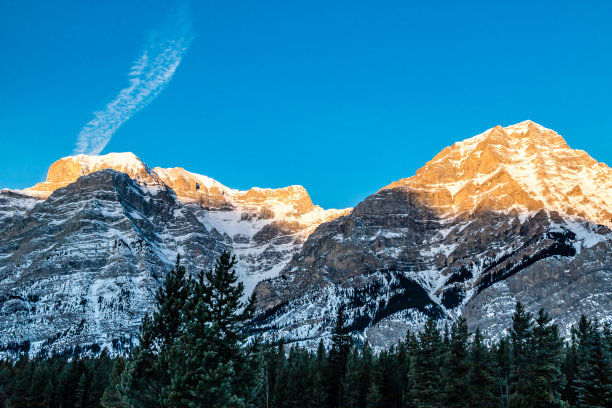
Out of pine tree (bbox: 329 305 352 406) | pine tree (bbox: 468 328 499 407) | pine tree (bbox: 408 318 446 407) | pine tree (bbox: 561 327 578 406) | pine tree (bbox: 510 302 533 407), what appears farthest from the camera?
→ pine tree (bbox: 329 305 352 406)

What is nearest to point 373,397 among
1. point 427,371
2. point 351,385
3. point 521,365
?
point 351,385

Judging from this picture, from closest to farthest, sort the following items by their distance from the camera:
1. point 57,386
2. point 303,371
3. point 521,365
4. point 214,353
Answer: point 214,353
point 521,365
point 303,371
point 57,386

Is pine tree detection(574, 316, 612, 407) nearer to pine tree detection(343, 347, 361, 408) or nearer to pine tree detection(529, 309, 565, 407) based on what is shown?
pine tree detection(529, 309, 565, 407)

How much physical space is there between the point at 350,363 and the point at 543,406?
35.5 metres

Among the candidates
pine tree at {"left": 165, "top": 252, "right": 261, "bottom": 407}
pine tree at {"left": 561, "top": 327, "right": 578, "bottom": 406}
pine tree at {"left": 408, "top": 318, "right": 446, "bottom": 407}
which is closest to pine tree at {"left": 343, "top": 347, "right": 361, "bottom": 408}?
pine tree at {"left": 408, "top": 318, "right": 446, "bottom": 407}

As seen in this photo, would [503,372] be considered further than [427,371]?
No

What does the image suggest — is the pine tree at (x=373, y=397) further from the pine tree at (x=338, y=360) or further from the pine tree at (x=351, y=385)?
the pine tree at (x=338, y=360)

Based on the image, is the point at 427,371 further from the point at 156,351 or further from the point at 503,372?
the point at 156,351

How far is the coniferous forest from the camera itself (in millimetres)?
30047

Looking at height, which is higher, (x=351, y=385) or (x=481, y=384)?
(x=351, y=385)

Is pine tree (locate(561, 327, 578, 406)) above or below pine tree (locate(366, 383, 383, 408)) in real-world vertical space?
above

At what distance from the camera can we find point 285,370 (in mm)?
94812

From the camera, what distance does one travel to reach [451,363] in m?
57.8

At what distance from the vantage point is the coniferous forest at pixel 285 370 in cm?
3005
